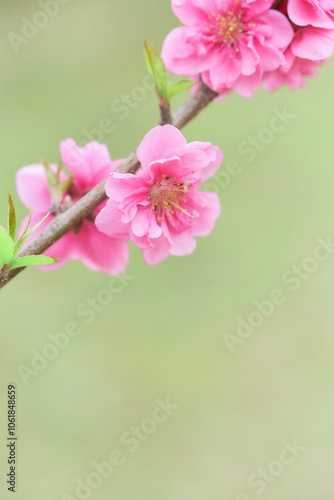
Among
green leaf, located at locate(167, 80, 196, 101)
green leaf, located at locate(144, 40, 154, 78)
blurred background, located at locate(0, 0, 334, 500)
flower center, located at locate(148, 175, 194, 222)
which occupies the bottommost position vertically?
blurred background, located at locate(0, 0, 334, 500)

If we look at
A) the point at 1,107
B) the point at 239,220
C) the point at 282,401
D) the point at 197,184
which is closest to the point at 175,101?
the point at 239,220

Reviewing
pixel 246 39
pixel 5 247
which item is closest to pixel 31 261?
pixel 5 247

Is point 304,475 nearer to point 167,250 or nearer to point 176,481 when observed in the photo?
point 176,481

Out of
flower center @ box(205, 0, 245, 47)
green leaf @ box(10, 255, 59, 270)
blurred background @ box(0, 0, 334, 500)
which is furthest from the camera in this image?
blurred background @ box(0, 0, 334, 500)

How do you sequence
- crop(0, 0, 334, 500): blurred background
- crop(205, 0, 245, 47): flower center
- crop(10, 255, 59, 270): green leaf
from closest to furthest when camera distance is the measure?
crop(10, 255, 59, 270): green leaf
crop(205, 0, 245, 47): flower center
crop(0, 0, 334, 500): blurred background

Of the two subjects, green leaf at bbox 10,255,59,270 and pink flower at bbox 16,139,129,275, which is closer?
green leaf at bbox 10,255,59,270

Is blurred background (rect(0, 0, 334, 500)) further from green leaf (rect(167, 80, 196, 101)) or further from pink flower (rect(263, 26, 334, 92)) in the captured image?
green leaf (rect(167, 80, 196, 101))

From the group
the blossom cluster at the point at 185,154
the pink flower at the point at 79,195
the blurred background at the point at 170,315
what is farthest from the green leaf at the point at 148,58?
the blurred background at the point at 170,315

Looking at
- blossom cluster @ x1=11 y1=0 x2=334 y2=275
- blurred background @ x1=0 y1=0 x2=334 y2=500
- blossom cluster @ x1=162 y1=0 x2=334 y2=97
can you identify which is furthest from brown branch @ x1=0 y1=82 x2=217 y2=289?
blurred background @ x1=0 y1=0 x2=334 y2=500
